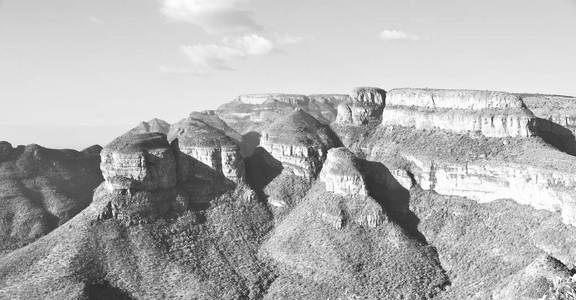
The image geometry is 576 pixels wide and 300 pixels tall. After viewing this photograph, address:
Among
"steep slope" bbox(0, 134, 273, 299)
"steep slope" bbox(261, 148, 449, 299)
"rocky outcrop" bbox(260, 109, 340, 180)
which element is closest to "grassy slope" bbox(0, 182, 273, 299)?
"steep slope" bbox(0, 134, 273, 299)

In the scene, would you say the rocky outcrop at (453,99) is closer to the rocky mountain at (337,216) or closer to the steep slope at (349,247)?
the rocky mountain at (337,216)

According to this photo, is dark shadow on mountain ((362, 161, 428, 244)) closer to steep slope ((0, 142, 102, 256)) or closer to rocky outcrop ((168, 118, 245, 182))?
rocky outcrop ((168, 118, 245, 182))

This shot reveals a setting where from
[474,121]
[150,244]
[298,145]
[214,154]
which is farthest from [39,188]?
[474,121]

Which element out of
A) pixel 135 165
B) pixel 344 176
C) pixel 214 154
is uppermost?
pixel 214 154

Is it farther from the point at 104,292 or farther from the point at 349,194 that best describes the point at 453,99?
the point at 104,292

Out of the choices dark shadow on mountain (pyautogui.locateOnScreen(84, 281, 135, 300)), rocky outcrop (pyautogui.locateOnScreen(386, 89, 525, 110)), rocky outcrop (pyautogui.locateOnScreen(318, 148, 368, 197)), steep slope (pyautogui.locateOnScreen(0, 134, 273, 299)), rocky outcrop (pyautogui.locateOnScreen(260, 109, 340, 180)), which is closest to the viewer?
dark shadow on mountain (pyautogui.locateOnScreen(84, 281, 135, 300))

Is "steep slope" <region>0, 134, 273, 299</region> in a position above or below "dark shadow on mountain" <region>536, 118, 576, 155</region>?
below
